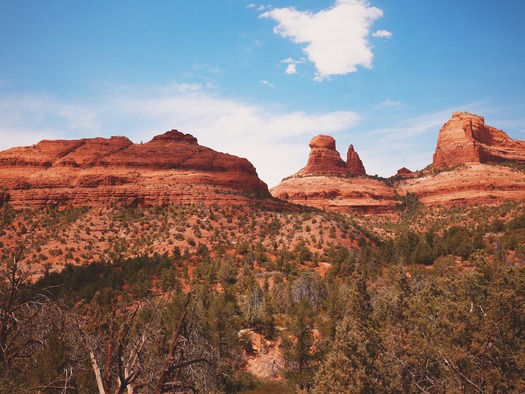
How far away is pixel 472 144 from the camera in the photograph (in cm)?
10612

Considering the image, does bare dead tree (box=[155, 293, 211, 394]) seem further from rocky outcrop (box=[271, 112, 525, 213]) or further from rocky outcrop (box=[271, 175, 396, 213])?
rocky outcrop (box=[271, 175, 396, 213])

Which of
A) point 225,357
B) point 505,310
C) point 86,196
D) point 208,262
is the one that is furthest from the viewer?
point 86,196

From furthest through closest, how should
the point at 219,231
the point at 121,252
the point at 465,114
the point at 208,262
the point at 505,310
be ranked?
the point at 465,114
the point at 219,231
the point at 121,252
the point at 208,262
the point at 505,310

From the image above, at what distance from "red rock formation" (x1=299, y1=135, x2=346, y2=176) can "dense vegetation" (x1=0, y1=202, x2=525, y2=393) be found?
114 ft

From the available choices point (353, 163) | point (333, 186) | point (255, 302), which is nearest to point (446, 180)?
point (333, 186)

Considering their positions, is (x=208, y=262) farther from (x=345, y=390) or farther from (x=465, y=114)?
(x=465, y=114)

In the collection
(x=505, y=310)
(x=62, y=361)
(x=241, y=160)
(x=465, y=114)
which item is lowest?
(x=62, y=361)

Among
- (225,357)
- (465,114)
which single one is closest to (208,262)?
(225,357)

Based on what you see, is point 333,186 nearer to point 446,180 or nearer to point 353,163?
point 353,163

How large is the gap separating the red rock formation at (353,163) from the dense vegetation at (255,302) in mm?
39189

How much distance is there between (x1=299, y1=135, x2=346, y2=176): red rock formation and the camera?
12900 cm

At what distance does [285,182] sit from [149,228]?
6907cm

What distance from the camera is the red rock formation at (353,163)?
444 ft

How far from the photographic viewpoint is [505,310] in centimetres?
1392
